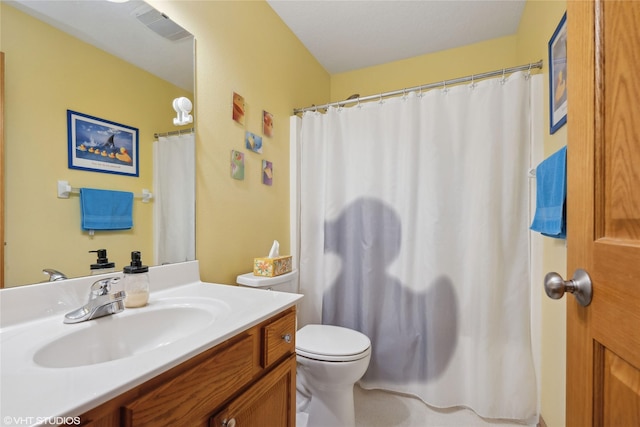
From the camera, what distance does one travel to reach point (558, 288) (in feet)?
1.82

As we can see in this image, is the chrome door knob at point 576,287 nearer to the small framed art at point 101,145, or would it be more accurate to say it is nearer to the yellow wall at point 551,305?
the yellow wall at point 551,305

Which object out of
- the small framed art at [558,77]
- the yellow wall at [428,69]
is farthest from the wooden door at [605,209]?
the yellow wall at [428,69]

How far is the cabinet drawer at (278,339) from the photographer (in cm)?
81

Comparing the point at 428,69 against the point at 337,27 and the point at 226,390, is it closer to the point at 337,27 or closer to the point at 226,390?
the point at 337,27

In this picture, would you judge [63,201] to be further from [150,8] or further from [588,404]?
[588,404]

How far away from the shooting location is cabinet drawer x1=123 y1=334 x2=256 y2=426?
0.50 m

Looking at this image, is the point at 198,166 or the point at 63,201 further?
the point at 198,166

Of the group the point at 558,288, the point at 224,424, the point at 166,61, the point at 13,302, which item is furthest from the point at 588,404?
the point at 166,61

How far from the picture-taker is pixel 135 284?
0.90m

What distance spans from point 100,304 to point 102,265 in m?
0.17

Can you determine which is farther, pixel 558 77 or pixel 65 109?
pixel 558 77

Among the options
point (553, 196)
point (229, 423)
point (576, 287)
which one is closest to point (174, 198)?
point (229, 423)

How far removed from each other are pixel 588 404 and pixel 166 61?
5.33 feet

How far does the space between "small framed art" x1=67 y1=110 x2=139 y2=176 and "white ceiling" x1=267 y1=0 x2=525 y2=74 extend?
1334mm
